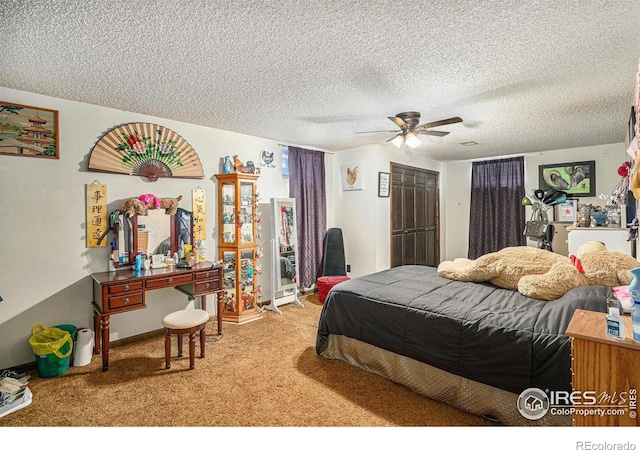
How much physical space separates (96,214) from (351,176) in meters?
3.43

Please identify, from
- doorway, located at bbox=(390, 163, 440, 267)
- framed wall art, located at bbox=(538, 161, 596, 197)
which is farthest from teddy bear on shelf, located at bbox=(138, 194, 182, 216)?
framed wall art, located at bbox=(538, 161, 596, 197)

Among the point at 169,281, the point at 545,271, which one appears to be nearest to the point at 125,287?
the point at 169,281

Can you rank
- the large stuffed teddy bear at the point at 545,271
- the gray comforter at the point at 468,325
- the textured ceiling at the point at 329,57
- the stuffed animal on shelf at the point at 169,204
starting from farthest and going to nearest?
the stuffed animal on shelf at the point at 169,204, the large stuffed teddy bear at the point at 545,271, the gray comforter at the point at 468,325, the textured ceiling at the point at 329,57

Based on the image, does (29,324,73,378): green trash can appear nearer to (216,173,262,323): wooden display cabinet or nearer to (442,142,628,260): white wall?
(216,173,262,323): wooden display cabinet

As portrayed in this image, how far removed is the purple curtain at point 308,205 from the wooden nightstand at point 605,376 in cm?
371

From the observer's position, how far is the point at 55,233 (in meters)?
2.81

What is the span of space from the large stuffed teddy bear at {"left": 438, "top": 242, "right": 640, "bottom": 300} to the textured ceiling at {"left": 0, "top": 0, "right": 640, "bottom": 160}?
1.42 metres

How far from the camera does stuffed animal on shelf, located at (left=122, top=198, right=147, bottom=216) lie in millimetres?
3094

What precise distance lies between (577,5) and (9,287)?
14.3 feet

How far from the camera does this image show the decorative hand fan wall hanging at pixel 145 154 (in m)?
3.05

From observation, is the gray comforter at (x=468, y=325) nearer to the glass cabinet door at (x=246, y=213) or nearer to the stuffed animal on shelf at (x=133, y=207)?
the glass cabinet door at (x=246, y=213)

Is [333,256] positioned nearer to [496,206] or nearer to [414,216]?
[414,216]

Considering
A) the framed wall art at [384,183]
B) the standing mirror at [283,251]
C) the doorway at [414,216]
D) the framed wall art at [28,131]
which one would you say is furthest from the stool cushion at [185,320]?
the doorway at [414,216]

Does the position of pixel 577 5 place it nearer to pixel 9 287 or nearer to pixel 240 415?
pixel 240 415
